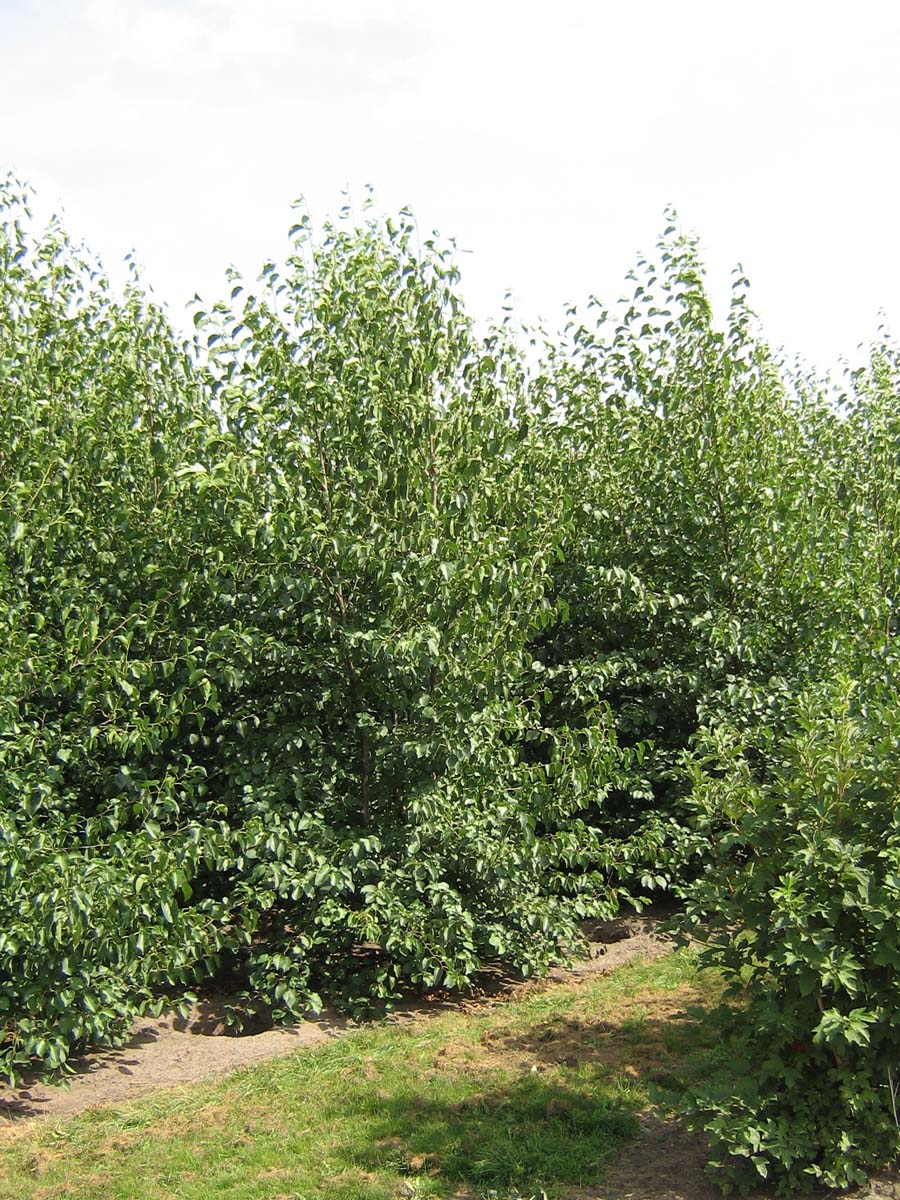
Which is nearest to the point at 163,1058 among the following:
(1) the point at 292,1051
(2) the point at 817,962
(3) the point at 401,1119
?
(1) the point at 292,1051

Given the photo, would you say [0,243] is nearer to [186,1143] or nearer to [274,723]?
[274,723]

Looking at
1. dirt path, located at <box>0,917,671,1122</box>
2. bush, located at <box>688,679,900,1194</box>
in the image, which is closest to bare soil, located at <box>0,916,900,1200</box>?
dirt path, located at <box>0,917,671,1122</box>

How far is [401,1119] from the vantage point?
511 centimetres

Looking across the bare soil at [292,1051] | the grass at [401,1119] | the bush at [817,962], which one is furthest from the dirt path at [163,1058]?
the bush at [817,962]

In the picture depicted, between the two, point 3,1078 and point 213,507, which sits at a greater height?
point 213,507

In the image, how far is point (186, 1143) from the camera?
5.06m

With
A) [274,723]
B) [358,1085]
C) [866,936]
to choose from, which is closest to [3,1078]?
[358,1085]

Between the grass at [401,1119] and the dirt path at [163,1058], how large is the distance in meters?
0.21

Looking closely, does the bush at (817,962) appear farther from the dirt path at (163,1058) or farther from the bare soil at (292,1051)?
the dirt path at (163,1058)

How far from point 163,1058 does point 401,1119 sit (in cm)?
184

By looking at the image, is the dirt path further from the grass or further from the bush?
the bush

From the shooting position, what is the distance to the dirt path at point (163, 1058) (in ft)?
18.8

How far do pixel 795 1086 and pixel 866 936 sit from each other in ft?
2.01

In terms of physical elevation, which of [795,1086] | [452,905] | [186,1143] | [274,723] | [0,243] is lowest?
[186,1143]
